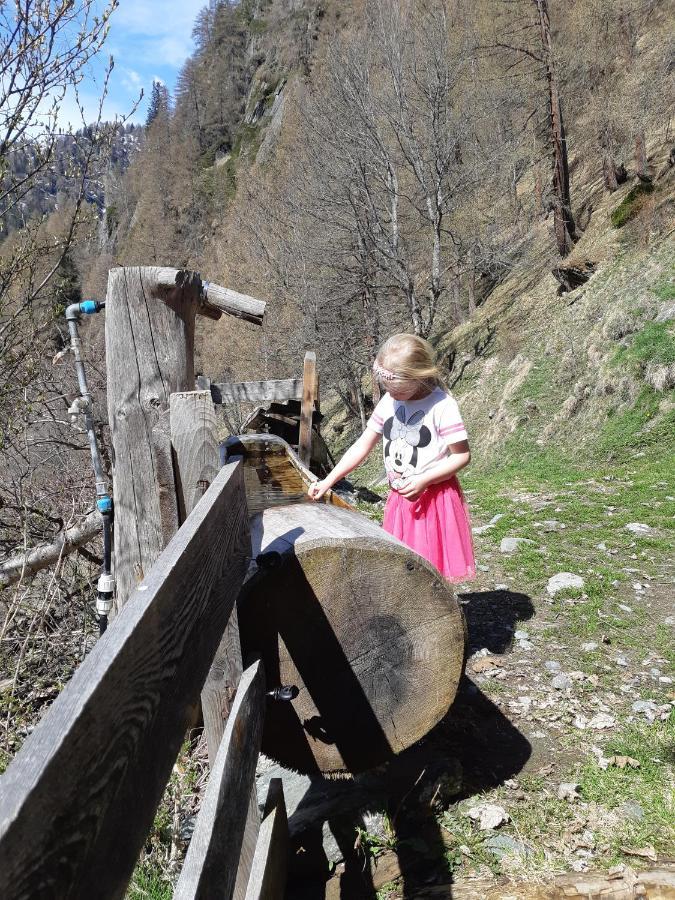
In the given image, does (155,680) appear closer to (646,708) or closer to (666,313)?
(646,708)

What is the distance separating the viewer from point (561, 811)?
2.38 m

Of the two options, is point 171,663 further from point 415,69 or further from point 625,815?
point 415,69

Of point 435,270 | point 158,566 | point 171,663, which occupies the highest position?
point 435,270

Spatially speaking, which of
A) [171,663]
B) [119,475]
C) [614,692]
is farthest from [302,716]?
[614,692]

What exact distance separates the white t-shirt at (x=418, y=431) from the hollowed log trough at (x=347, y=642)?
94cm

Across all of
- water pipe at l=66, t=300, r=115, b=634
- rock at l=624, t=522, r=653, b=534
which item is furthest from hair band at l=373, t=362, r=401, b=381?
rock at l=624, t=522, r=653, b=534

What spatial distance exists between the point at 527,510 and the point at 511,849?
4.76 meters

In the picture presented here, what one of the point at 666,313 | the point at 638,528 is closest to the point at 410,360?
the point at 638,528

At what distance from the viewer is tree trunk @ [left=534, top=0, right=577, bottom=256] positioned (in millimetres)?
15625

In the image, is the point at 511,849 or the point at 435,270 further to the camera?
the point at 435,270

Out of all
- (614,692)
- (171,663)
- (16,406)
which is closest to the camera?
(171,663)

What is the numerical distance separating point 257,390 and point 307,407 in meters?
0.71

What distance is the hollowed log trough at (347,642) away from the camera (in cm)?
209

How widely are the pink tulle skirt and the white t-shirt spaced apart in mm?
160
